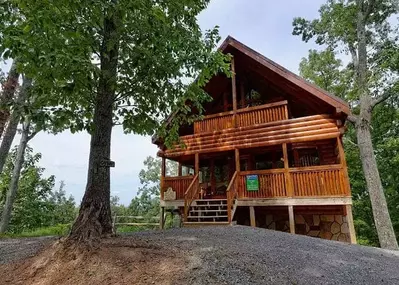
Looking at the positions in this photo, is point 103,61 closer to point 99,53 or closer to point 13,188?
point 99,53

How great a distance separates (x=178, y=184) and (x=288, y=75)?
21.0 ft

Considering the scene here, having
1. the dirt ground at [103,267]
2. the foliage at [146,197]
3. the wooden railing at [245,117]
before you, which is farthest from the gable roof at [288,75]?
the foliage at [146,197]

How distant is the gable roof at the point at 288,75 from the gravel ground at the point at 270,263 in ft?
16.6

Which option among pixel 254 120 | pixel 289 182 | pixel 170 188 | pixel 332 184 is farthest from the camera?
pixel 170 188

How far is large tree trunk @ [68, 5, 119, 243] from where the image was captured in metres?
4.79

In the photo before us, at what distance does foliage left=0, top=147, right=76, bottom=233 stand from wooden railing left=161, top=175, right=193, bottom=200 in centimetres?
889

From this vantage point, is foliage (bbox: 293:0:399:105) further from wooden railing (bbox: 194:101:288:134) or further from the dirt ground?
the dirt ground

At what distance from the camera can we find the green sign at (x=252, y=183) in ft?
33.2

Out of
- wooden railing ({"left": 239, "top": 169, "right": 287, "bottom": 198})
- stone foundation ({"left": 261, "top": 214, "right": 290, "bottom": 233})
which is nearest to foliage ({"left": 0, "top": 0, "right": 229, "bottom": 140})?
wooden railing ({"left": 239, "top": 169, "right": 287, "bottom": 198})

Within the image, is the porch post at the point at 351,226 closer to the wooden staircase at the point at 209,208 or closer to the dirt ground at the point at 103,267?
the wooden staircase at the point at 209,208

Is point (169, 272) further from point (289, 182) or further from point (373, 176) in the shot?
point (373, 176)

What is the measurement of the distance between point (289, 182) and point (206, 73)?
579 cm

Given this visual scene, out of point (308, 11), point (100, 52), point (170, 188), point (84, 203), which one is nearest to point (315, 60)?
point (308, 11)

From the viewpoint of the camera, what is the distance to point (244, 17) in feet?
33.6
